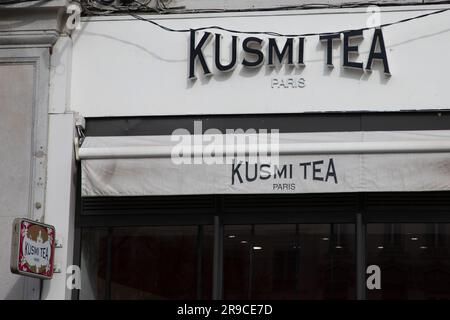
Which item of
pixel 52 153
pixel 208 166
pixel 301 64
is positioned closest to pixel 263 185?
pixel 208 166

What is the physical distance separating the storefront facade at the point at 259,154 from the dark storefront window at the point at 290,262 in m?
0.01

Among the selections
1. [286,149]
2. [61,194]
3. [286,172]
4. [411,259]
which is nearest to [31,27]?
[61,194]

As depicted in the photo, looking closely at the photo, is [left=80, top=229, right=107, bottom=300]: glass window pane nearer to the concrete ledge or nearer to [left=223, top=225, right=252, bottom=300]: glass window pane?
[left=223, top=225, right=252, bottom=300]: glass window pane

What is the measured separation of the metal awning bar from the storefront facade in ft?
0.06

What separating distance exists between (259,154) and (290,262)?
147 centimetres

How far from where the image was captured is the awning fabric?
1381 cm

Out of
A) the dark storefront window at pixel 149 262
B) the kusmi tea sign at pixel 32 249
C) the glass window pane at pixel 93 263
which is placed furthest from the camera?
the glass window pane at pixel 93 263

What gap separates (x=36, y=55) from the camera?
1485 cm

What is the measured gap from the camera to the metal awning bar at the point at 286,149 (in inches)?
543

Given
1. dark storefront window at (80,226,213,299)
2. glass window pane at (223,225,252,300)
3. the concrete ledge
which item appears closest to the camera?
glass window pane at (223,225,252,300)

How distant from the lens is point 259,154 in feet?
46.4

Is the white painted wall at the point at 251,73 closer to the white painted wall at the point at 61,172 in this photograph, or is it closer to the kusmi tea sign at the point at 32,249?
the white painted wall at the point at 61,172

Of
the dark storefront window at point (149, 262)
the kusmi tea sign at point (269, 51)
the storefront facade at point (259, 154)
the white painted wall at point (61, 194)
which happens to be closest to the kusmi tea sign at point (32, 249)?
the white painted wall at point (61, 194)

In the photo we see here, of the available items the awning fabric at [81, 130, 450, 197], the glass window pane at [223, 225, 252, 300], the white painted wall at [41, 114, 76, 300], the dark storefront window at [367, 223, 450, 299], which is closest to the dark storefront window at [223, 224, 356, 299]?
the glass window pane at [223, 225, 252, 300]
